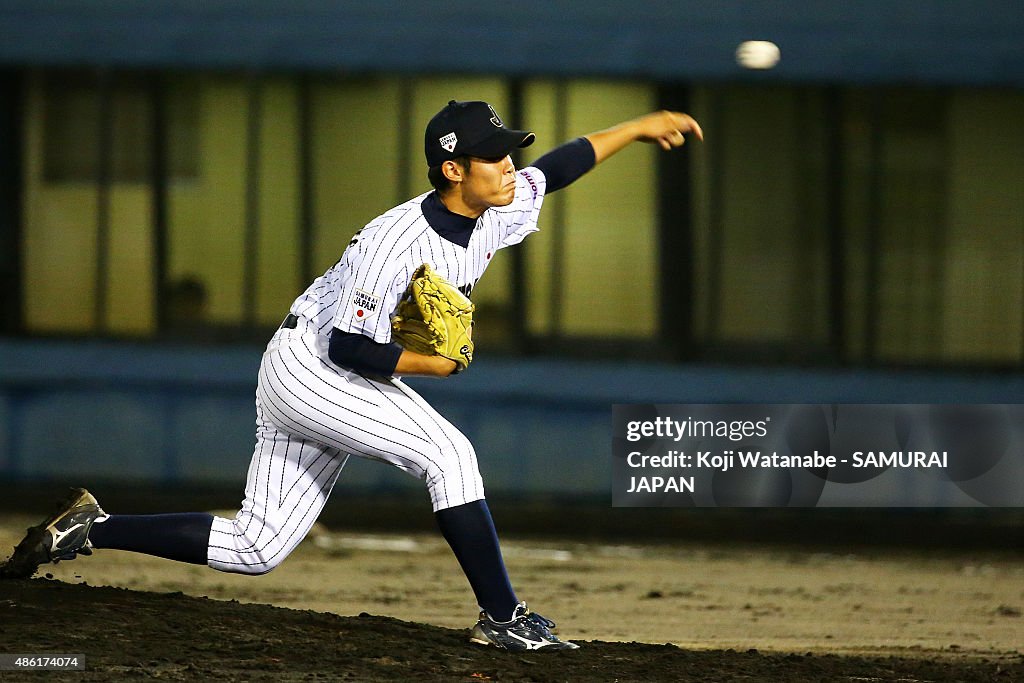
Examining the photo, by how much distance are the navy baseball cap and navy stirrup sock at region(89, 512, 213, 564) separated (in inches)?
58.4

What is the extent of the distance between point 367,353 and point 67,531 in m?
1.32

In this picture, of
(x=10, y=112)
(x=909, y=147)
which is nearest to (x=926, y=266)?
(x=909, y=147)

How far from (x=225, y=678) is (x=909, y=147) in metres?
7.01

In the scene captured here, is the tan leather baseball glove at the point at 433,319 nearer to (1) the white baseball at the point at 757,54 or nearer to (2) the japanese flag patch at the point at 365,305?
(2) the japanese flag patch at the point at 365,305

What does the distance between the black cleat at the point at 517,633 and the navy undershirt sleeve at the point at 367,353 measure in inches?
36.6

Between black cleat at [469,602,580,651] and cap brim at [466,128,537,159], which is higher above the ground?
cap brim at [466,128,537,159]

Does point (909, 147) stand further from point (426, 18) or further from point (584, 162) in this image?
point (584, 162)

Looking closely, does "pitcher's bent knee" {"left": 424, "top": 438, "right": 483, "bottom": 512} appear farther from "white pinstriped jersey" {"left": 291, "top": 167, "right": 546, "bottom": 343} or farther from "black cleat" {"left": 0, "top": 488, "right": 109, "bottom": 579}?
"black cleat" {"left": 0, "top": 488, "right": 109, "bottom": 579}

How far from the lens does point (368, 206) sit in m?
10.8

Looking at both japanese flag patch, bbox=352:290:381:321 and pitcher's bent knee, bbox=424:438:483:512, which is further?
pitcher's bent knee, bbox=424:438:483:512

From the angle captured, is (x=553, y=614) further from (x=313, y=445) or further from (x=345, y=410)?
(x=345, y=410)

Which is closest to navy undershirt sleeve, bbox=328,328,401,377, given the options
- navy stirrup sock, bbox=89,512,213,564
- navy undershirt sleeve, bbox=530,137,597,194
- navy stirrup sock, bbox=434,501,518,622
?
navy stirrup sock, bbox=434,501,518,622

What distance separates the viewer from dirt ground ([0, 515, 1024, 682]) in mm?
5191

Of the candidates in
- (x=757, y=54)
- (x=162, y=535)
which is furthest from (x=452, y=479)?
(x=757, y=54)
